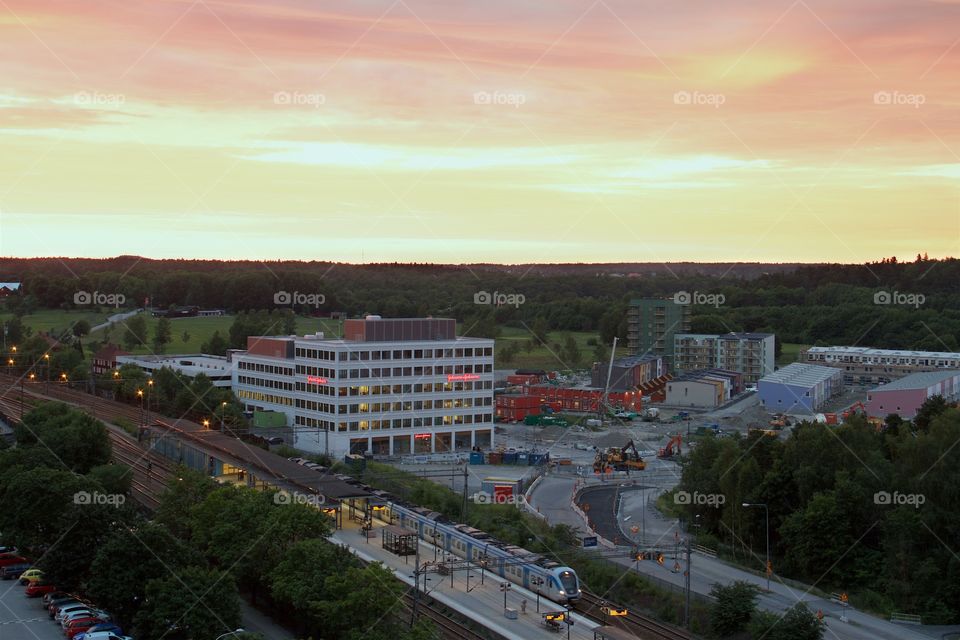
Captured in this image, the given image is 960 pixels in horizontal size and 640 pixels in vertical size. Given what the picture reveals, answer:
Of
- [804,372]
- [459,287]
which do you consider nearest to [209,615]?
[804,372]

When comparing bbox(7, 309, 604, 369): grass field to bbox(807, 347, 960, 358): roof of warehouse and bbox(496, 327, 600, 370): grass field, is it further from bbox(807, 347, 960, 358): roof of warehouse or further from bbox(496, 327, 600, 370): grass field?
bbox(807, 347, 960, 358): roof of warehouse

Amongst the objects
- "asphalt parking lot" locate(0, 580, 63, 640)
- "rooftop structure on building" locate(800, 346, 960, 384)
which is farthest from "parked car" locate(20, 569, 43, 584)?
"rooftop structure on building" locate(800, 346, 960, 384)

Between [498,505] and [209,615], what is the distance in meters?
9.31

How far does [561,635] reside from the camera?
13625 mm

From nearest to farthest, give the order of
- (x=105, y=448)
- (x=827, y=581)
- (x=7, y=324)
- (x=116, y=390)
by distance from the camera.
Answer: (x=827, y=581) → (x=105, y=448) → (x=116, y=390) → (x=7, y=324)

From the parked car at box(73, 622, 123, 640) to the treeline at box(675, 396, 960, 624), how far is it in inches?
455

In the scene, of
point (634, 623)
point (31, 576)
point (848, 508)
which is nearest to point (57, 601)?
point (31, 576)

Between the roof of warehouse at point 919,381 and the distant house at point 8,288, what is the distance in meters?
71.7

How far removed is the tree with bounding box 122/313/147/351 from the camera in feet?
189

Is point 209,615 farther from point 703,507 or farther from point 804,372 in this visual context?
point 804,372

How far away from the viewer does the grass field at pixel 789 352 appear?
198 ft

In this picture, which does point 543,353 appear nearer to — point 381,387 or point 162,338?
point 162,338

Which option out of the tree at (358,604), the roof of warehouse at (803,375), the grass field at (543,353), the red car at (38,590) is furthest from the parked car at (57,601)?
the grass field at (543,353)

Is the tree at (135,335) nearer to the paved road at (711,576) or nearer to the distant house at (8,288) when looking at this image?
the distant house at (8,288)
